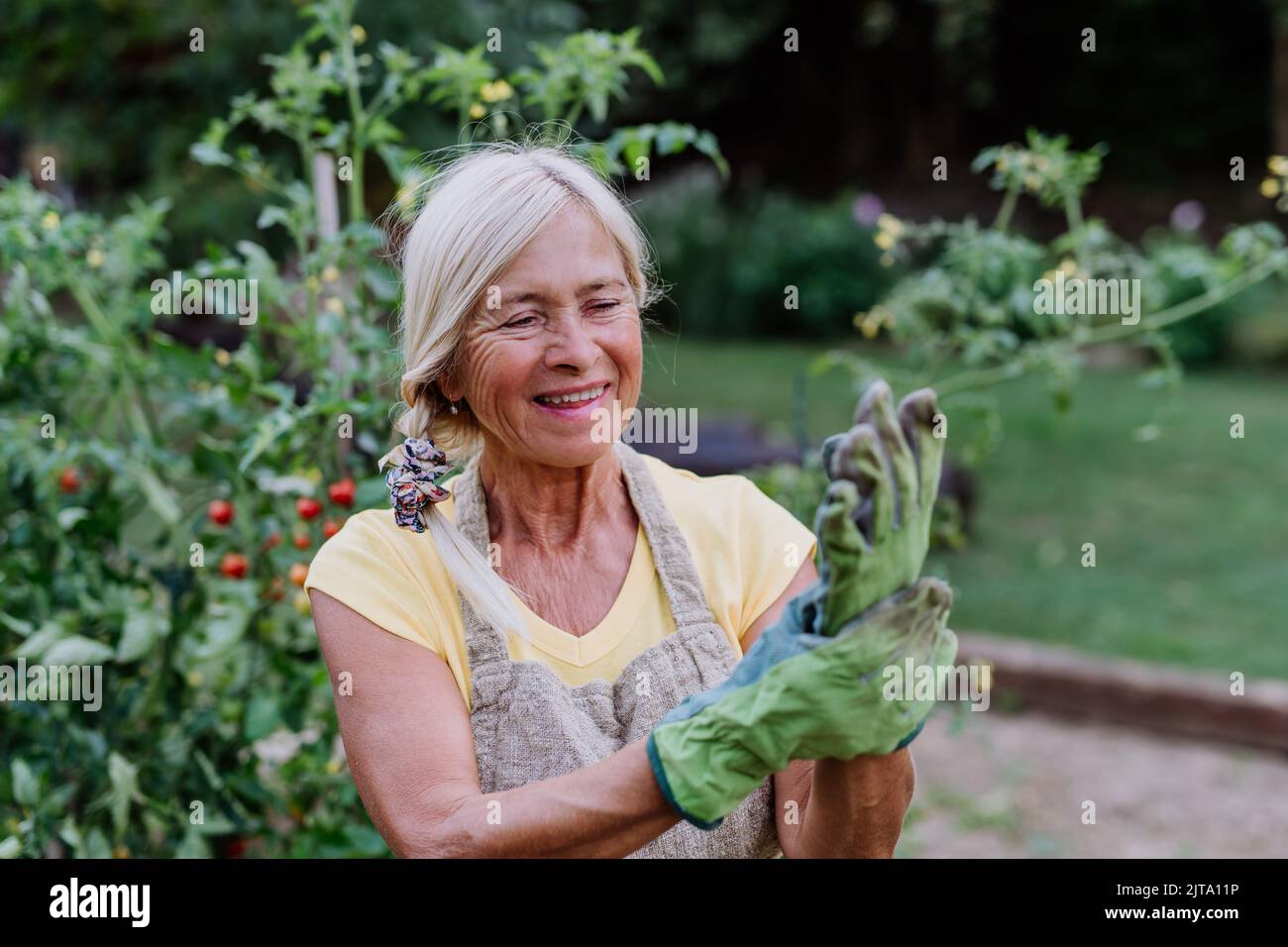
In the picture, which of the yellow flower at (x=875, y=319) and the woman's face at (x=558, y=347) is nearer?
the woman's face at (x=558, y=347)

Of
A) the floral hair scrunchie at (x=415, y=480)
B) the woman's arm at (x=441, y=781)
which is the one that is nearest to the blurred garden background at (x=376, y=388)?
the floral hair scrunchie at (x=415, y=480)

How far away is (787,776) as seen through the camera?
1829 millimetres

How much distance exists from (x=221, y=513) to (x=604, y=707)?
1.21 metres

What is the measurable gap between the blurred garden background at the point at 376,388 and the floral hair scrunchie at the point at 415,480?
17.6 inches

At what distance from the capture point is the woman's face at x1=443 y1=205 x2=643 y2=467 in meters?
1.80

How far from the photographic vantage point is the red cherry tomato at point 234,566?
2.66m

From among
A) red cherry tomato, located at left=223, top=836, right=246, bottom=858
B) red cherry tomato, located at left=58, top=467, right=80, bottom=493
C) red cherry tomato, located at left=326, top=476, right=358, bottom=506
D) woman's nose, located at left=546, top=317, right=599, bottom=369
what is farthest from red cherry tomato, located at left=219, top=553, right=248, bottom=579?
woman's nose, located at left=546, top=317, right=599, bottom=369

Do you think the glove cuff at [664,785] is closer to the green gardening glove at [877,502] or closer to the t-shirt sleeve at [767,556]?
the green gardening glove at [877,502]

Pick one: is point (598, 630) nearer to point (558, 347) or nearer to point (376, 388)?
point (558, 347)

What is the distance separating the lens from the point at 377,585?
70.6 inches

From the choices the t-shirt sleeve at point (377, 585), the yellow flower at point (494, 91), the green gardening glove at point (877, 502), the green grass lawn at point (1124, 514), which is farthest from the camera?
the green grass lawn at point (1124, 514)

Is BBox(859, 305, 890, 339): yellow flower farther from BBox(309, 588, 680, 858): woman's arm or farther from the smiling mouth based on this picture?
BBox(309, 588, 680, 858): woman's arm

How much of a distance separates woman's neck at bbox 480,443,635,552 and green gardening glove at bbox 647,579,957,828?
0.47 m

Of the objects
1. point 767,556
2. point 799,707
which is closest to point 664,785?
point 799,707
